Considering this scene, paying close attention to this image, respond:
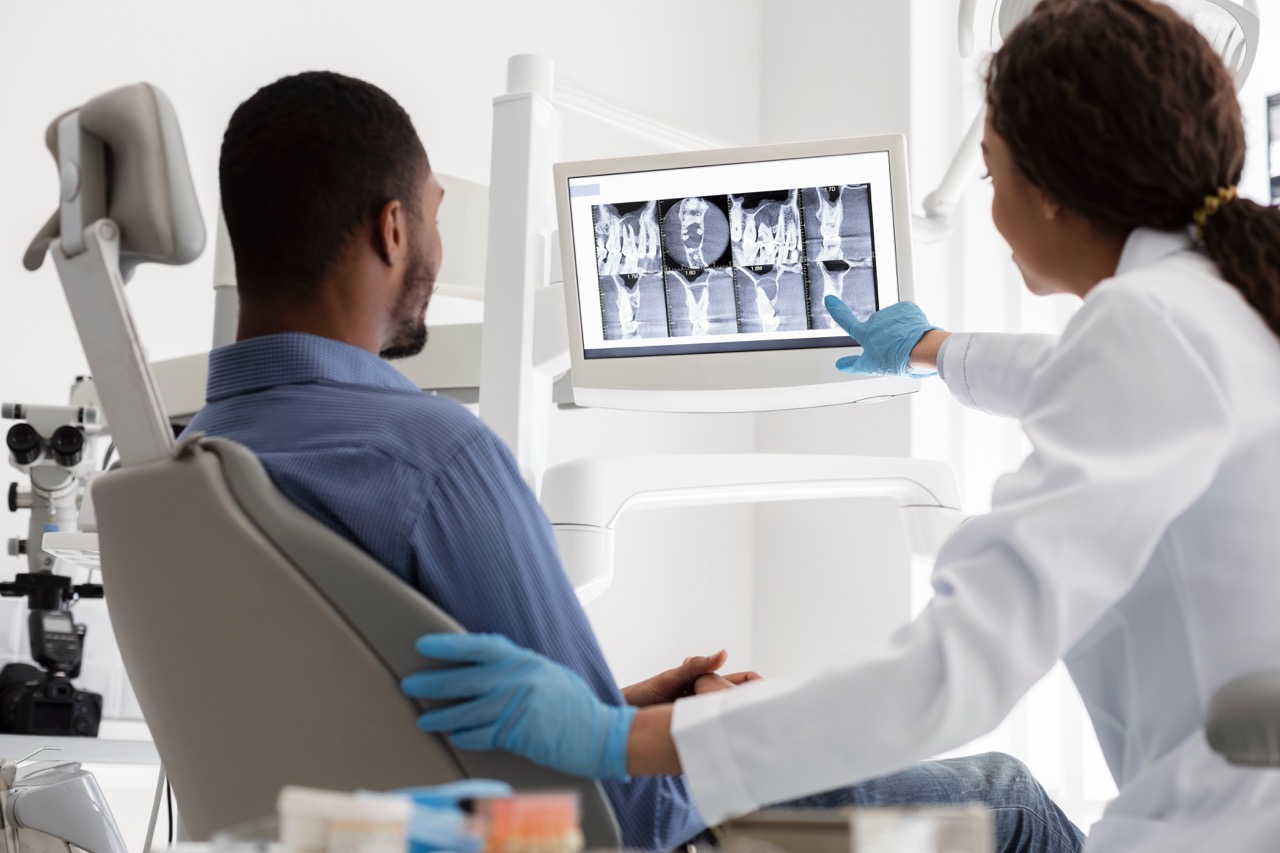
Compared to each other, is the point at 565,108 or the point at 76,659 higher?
the point at 565,108

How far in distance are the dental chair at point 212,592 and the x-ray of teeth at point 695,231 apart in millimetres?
930

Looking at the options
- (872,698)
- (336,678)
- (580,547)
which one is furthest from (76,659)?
(872,698)

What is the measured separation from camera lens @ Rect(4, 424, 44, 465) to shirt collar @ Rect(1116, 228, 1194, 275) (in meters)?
2.31

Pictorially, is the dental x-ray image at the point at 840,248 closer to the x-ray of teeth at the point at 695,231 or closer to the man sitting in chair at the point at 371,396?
the x-ray of teeth at the point at 695,231

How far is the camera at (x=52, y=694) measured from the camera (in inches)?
103

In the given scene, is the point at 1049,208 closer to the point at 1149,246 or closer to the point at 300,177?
the point at 1149,246

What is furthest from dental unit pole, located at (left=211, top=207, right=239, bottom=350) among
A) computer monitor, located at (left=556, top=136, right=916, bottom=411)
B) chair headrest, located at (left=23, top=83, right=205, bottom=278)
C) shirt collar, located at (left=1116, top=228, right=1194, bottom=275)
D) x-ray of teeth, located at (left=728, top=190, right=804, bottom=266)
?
shirt collar, located at (left=1116, top=228, right=1194, bottom=275)

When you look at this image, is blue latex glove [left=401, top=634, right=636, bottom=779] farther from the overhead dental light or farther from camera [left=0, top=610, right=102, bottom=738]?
camera [left=0, top=610, right=102, bottom=738]

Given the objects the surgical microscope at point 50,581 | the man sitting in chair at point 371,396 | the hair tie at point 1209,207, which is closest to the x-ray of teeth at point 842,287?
the man sitting in chair at point 371,396

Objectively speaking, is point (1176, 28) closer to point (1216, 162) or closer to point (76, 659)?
point (1216, 162)

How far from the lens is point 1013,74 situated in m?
1.18

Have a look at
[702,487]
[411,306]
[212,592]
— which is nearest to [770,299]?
[702,487]

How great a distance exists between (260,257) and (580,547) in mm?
761

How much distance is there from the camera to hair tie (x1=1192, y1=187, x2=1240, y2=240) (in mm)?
1135
